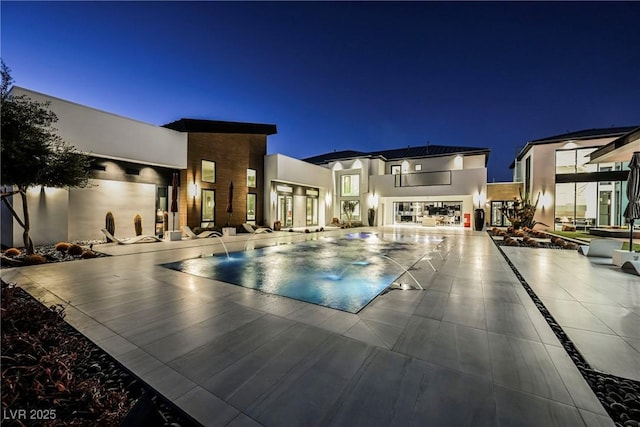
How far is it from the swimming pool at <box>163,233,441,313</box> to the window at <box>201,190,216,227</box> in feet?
21.0

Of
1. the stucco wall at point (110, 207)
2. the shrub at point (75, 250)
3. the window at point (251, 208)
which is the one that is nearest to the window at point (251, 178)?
the window at point (251, 208)

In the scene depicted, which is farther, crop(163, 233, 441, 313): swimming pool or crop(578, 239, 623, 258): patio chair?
crop(578, 239, 623, 258): patio chair

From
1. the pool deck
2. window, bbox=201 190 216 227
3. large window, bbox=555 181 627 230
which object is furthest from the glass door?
Result: large window, bbox=555 181 627 230

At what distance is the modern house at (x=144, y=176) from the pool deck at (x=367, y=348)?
241 inches

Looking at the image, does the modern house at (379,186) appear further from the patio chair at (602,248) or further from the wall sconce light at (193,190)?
the patio chair at (602,248)

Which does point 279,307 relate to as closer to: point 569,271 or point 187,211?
point 569,271

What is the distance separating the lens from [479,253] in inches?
333

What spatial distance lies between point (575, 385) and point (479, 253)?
7.21 meters

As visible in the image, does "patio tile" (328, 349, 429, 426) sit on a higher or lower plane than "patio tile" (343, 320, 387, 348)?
higher

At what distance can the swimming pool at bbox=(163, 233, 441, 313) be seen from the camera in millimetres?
4406

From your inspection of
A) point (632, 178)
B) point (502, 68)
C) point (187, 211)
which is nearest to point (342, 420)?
point (632, 178)

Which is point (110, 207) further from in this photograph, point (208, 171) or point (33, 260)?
point (33, 260)

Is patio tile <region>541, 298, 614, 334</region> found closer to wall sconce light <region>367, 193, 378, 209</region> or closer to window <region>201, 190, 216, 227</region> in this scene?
window <region>201, 190, 216, 227</region>

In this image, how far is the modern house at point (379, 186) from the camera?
722 inches
